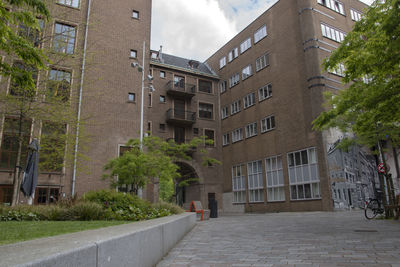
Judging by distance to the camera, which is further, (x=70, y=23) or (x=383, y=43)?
(x=70, y=23)

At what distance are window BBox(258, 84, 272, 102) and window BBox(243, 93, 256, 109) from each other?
96 centimetres

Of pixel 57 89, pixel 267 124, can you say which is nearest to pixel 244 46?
pixel 267 124

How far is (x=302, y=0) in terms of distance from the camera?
27.3 metres

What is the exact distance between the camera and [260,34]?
106 feet

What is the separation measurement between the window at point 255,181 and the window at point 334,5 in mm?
16256

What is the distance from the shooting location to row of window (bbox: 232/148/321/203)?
24.5m

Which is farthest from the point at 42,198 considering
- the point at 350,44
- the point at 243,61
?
the point at 243,61

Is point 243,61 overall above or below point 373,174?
above

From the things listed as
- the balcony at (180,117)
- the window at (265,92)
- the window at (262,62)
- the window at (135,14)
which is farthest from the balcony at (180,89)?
the window at (135,14)

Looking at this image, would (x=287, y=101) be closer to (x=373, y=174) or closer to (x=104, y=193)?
(x=373, y=174)

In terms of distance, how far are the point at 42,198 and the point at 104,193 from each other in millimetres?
13215

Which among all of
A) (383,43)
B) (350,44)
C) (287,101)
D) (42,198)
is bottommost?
(42,198)

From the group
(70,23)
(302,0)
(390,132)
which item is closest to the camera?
(390,132)

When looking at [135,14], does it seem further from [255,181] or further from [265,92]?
[255,181]
